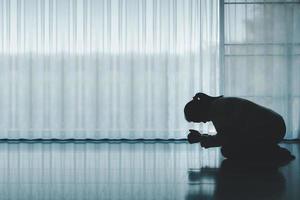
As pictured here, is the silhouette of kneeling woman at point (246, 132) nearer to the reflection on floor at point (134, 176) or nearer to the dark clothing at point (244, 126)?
the dark clothing at point (244, 126)

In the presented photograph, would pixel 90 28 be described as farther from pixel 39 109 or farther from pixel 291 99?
pixel 291 99

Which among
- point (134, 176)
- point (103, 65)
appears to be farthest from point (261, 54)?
point (134, 176)

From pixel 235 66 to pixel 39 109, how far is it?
1913mm

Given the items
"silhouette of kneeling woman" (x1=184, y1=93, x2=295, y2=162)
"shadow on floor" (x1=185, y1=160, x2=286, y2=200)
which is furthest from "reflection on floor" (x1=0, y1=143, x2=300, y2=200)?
"silhouette of kneeling woman" (x1=184, y1=93, x2=295, y2=162)

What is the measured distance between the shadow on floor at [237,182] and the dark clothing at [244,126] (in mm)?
164

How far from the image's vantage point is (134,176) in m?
2.18

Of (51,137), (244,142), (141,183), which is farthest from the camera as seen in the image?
(51,137)

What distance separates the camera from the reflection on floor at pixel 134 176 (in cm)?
169

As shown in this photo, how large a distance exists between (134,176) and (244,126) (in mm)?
785

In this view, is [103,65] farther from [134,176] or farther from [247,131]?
→ [134,176]

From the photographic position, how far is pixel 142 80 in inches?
165

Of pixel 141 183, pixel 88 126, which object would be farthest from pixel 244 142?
pixel 88 126

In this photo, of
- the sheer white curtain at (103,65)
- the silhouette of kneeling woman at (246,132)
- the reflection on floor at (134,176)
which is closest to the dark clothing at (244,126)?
the silhouette of kneeling woman at (246,132)

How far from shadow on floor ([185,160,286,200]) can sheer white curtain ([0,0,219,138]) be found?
5.76 feet
